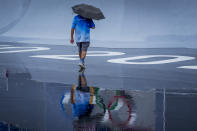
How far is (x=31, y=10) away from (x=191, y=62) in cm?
995

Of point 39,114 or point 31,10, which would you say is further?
point 31,10

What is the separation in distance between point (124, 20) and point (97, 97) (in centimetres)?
1119

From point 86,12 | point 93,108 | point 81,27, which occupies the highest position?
point 86,12

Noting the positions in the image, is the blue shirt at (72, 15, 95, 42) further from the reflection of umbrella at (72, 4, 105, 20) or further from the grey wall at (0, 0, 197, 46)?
the grey wall at (0, 0, 197, 46)

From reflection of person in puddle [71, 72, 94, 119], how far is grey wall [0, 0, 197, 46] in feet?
31.0

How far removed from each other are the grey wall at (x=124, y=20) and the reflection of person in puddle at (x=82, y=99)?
9.45m

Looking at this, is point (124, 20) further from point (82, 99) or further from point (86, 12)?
point (82, 99)

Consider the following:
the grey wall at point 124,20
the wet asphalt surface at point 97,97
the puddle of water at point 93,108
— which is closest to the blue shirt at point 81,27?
the wet asphalt surface at point 97,97

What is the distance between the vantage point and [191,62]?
472 inches

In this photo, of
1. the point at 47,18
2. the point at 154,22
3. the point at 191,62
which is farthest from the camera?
the point at 47,18

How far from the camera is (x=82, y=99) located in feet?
21.8

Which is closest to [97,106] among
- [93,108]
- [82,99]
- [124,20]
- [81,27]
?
[93,108]

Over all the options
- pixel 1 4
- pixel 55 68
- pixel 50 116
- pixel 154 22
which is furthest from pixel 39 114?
pixel 1 4

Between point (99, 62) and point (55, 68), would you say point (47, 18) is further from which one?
point (55, 68)
